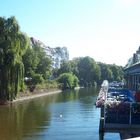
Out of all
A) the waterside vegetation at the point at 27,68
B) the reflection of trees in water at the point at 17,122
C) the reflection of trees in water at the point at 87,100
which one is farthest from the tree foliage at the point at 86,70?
the reflection of trees in water at the point at 17,122

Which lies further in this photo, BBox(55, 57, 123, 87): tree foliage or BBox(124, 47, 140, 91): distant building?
BBox(55, 57, 123, 87): tree foliage

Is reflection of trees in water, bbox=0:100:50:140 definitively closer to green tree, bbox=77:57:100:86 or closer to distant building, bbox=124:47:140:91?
distant building, bbox=124:47:140:91

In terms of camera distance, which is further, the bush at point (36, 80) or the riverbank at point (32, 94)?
the bush at point (36, 80)

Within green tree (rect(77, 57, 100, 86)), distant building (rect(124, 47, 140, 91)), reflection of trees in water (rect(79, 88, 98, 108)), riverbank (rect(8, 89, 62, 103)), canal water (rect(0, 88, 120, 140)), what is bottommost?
canal water (rect(0, 88, 120, 140))

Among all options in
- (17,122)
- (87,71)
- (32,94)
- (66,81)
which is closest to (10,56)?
(17,122)

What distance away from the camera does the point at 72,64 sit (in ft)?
453

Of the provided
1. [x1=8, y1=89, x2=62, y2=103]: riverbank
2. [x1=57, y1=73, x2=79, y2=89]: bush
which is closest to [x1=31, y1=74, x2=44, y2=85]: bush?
[x1=8, y1=89, x2=62, y2=103]: riverbank

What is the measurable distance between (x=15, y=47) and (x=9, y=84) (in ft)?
17.2

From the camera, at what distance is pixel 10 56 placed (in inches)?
2061

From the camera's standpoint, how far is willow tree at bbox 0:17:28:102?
52.1 metres

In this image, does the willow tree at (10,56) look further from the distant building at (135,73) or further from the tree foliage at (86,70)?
the tree foliage at (86,70)

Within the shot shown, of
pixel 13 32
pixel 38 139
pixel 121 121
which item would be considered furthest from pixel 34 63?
pixel 121 121

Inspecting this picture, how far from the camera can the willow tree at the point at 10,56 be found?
52.1 metres

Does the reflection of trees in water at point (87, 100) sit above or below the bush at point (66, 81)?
below
